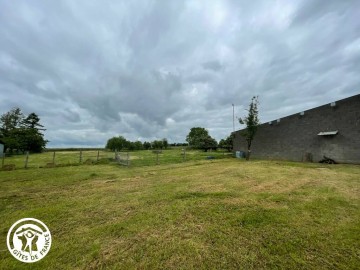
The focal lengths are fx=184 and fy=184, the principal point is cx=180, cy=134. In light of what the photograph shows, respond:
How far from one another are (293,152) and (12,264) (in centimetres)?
1905

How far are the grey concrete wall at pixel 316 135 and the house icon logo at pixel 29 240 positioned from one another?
1640cm

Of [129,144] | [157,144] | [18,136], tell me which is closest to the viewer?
[18,136]

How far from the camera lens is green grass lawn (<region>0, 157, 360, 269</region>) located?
264cm

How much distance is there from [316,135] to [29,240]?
17.8 m

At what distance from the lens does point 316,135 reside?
14.7m

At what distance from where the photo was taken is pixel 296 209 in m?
4.32

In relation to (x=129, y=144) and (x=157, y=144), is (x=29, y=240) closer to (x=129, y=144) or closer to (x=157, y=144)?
(x=129, y=144)

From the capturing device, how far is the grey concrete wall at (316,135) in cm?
1233

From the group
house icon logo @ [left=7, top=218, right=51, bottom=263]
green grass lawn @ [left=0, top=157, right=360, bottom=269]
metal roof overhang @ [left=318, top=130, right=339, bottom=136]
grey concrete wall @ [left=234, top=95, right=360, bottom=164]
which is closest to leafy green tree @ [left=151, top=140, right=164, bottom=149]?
grey concrete wall @ [left=234, top=95, right=360, bottom=164]

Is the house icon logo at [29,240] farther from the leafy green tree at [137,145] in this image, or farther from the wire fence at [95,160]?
the leafy green tree at [137,145]

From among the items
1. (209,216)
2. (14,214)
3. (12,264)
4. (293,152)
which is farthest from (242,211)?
(293,152)

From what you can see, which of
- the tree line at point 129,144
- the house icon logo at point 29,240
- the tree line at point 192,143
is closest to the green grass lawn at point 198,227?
the house icon logo at point 29,240

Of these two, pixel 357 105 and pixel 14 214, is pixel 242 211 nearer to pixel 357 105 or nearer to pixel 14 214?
pixel 14 214

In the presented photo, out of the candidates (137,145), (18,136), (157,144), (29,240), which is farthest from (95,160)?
(157,144)
